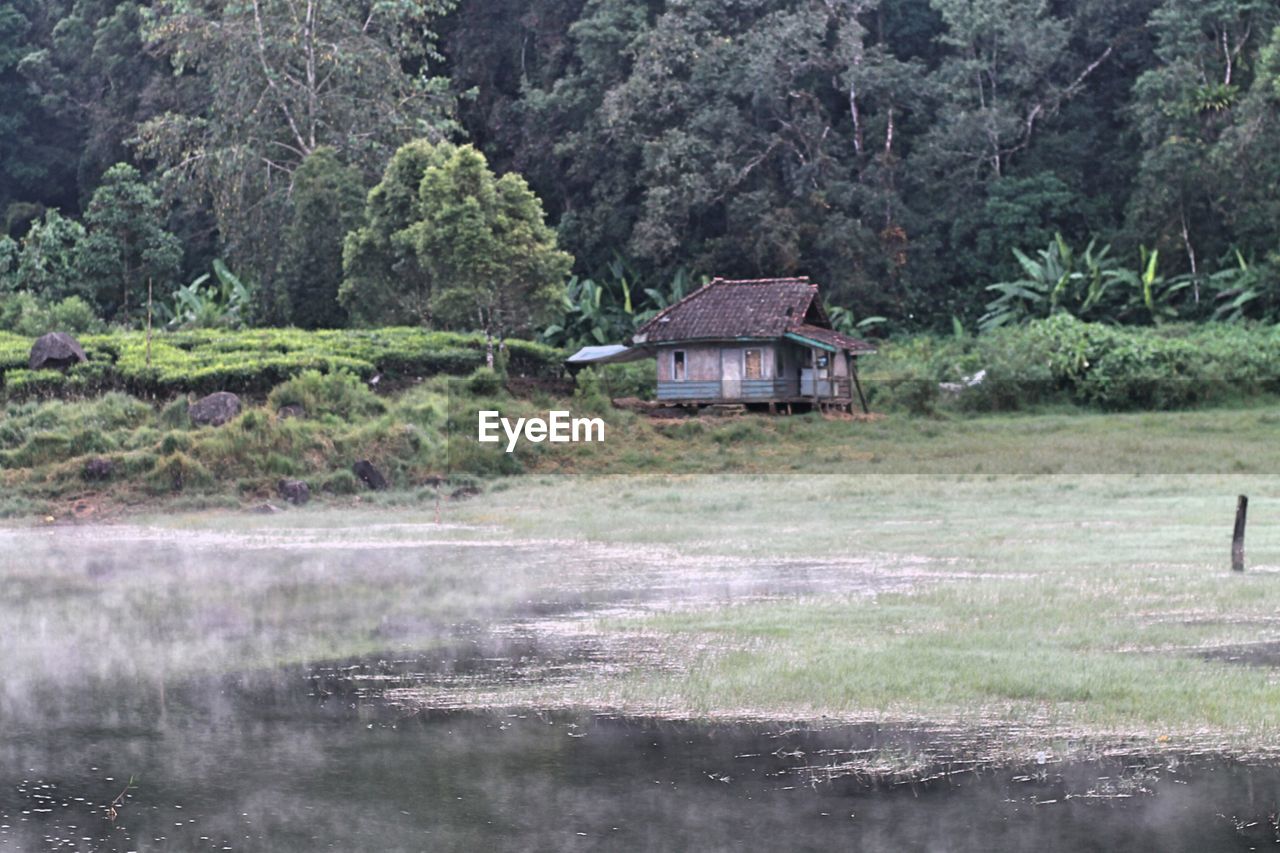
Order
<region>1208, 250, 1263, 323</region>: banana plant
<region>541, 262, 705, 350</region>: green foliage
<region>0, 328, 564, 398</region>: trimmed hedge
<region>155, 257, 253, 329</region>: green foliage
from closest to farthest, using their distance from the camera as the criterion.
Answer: <region>0, 328, 564, 398</region>: trimmed hedge
<region>1208, 250, 1263, 323</region>: banana plant
<region>155, 257, 253, 329</region>: green foliage
<region>541, 262, 705, 350</region>: green foliage

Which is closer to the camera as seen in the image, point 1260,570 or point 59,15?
point 1260,570

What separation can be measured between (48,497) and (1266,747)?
17650 millimetres

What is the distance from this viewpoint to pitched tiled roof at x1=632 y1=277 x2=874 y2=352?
2838 centimetres

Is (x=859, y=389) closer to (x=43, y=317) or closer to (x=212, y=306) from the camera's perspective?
(x=212, y=306)

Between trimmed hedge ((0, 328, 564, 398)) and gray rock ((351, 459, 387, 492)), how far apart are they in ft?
13.0

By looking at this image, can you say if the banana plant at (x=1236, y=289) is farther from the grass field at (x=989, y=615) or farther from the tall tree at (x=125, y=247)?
the tall tree at (x=125, y=247)

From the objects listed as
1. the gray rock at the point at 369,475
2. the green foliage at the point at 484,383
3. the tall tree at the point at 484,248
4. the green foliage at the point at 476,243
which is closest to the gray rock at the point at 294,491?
the gray rock at the point at 369,475

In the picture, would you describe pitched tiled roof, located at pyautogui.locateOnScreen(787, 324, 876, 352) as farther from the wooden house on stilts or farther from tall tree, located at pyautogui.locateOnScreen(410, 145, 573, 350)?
tall tree, located at pyautogui.locateOnScreen(410, 145, 573, 350)

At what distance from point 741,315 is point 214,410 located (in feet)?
30.0

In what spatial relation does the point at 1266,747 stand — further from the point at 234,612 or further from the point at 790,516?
the point at 790,516

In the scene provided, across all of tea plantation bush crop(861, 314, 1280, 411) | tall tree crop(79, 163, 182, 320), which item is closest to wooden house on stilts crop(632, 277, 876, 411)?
tea plantation bush crop(861, 314, 1280, 411)

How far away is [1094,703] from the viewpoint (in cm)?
970

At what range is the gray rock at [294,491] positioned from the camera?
2233 centimetres

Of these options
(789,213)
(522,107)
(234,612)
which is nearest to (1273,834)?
(234,612)
